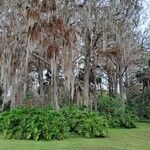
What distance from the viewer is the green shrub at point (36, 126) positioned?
58.0 feet

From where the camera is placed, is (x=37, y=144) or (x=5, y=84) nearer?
(x=37, y=144)

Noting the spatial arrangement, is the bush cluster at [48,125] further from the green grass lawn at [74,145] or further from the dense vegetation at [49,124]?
the green grass lawn at [74,145]

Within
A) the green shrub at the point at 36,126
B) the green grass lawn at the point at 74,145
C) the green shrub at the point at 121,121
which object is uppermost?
the green shrub at the point at 121,121

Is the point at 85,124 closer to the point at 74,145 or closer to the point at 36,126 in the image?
the point at 36,126

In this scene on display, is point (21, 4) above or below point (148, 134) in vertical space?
above

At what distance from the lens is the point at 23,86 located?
26000mm

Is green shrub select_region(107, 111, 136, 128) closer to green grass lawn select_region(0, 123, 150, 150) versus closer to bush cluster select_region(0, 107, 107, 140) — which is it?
bush cluster select_region(0, 107, 107, 140)

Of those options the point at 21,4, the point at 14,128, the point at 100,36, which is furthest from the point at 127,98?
the point at 14,128

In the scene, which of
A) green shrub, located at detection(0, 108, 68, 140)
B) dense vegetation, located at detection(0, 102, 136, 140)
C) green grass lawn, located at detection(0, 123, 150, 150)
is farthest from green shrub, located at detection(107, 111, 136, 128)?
green shrub, located at detection(0, 108, 68, 140)

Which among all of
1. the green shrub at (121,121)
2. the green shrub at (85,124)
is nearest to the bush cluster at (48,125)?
the green shrub at (85,124)

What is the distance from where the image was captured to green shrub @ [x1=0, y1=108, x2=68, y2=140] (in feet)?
58.0

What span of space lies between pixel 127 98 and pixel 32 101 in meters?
16.6

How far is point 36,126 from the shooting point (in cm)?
1772

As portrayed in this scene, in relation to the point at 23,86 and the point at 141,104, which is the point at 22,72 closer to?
the point at 23,86
